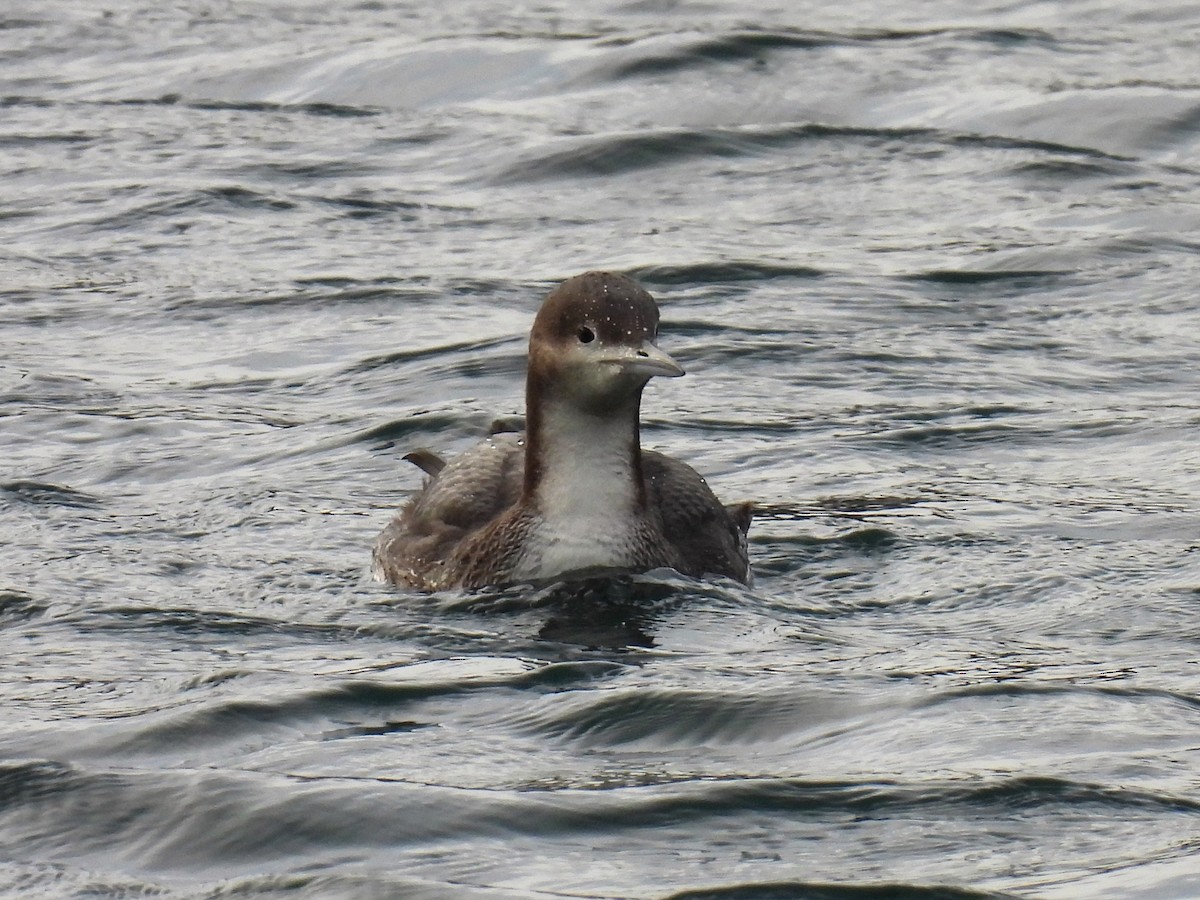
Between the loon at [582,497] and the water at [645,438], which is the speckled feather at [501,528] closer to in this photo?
the loon at [582,497]

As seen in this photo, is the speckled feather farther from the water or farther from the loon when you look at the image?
the water

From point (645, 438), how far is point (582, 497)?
2680 millimetres

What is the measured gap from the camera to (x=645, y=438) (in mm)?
11789

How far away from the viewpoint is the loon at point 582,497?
28.9 ft

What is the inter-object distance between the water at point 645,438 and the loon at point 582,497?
154 mm

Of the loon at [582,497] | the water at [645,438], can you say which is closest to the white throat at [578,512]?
the loon at [582,497]

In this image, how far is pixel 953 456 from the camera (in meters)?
11.3

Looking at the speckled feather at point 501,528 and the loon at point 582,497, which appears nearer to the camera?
the loon at point 582,497

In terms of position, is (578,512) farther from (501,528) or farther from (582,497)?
(501,528)

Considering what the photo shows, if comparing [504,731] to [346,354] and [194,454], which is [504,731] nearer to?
[194,454]

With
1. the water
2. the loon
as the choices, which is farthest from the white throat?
the water

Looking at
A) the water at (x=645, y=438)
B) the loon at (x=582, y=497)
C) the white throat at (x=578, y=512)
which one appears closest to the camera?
the water at (x=645, y=438)

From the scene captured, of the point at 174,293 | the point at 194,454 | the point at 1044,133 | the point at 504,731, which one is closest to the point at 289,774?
the point at 504,731

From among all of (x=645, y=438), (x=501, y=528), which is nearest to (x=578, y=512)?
(x=501, y=528)
